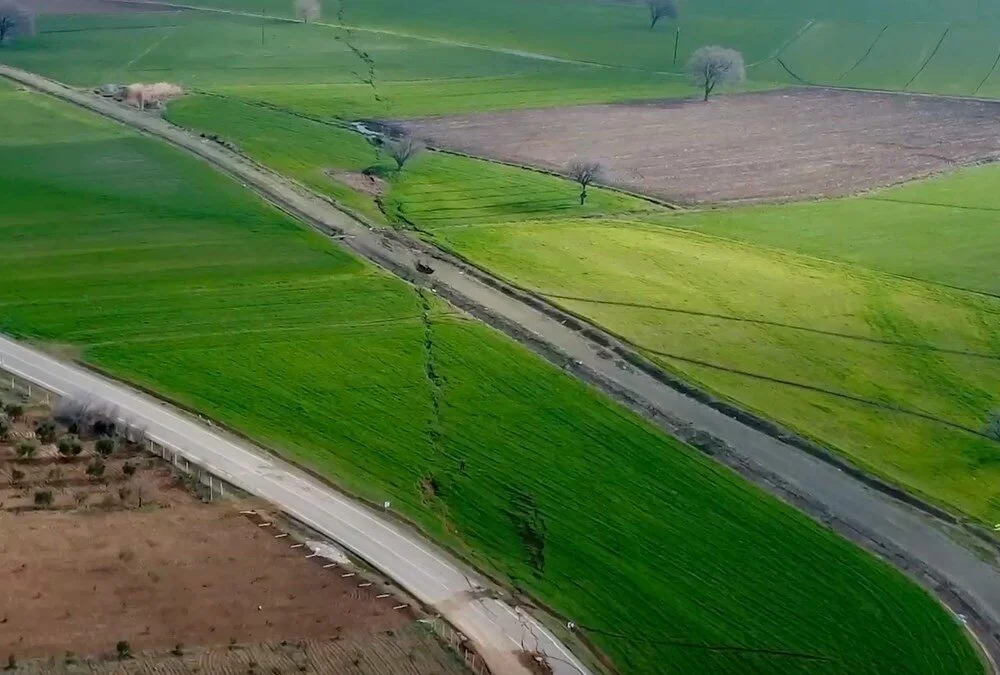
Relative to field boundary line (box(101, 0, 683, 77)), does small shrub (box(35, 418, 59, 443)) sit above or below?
below

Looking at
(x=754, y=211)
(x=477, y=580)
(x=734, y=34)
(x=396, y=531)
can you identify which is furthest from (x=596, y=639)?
(x=734, y=34)

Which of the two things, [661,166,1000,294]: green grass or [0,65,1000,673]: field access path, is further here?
[661,166,1000,294]: green grass

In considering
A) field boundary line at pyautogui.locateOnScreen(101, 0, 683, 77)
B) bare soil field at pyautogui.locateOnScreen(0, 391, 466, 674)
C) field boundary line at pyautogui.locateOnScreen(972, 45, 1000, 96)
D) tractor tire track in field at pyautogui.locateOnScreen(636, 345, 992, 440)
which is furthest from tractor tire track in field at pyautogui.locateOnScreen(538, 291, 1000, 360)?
field boundary line at pyautogui.locateOnScreen(972, 45, 1000, 96)

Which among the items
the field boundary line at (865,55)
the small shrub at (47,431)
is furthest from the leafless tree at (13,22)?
the field boundary line at (865,55)

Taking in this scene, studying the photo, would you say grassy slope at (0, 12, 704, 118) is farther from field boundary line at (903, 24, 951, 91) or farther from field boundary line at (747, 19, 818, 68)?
field boundary line at (903, 24, 951, 91)

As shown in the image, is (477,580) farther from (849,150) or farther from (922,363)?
(849,150)

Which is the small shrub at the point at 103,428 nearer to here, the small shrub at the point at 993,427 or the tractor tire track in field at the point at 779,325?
the tractor tire track in field at the point at 779,325

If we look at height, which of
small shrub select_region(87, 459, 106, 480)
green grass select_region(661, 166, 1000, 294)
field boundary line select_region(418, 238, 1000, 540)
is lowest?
small shrub select_region(87, 459, 106, 480)
